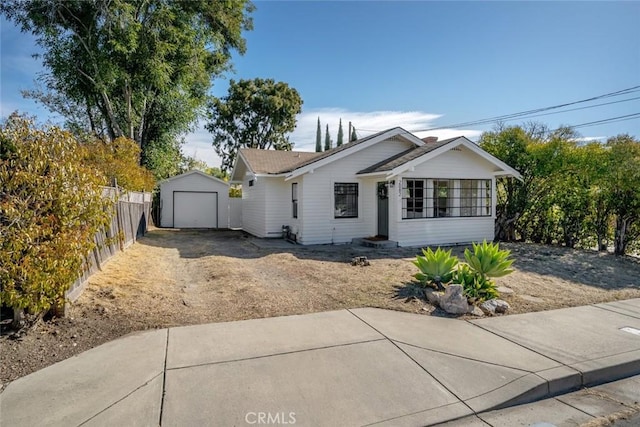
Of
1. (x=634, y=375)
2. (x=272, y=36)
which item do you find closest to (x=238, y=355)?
(x=634, y=375)

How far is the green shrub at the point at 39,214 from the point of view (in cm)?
380

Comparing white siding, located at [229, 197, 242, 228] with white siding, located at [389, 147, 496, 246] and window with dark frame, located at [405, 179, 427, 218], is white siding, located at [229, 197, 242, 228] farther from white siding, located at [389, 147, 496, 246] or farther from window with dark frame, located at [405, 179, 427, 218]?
window with dark frame, located at [405, 179, 427, 218]

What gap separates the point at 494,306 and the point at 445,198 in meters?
7.71

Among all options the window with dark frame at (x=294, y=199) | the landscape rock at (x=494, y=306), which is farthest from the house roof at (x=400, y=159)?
Answer: the landscape rock at (x=494, y=306)

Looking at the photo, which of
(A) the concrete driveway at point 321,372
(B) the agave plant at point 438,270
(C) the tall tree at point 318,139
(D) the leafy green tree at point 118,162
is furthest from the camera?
(C) the tall tree at point 318,139

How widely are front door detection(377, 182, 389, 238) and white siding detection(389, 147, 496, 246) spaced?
994 millimetres

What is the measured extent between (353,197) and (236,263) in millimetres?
5867

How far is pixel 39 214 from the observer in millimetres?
4102

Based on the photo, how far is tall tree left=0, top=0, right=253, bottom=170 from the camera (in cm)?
1580

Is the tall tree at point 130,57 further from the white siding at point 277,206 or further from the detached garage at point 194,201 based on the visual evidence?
the white siding at point 277,206

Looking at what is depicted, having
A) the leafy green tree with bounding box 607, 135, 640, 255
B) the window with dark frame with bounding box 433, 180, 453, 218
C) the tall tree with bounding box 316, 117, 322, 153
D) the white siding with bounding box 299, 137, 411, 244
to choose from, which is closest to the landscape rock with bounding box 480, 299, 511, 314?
the window with dark frame with bounding box 433, 180, 453, 218

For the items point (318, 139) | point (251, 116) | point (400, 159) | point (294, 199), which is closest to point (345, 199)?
point (294, 199)

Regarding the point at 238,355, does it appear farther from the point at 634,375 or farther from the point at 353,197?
the point at 353,197

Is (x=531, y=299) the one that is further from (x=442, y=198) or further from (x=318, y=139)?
(x=318, y=139)
